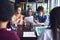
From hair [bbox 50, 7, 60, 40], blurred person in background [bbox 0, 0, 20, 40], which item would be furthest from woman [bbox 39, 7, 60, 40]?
blurred person in background [bbox 0, 0, 20, 40]

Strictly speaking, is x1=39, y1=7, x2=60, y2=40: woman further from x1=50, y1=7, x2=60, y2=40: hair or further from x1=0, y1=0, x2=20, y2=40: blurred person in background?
x1=0, y1=0, x2=20, y2=40: blurred person in background

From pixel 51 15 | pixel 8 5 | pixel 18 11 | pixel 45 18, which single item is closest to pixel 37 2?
pixel 45 18

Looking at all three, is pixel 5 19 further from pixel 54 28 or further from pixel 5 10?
pixel 54 28

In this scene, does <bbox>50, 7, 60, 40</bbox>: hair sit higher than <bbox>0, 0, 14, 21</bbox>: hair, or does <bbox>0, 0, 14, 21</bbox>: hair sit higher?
<bbox>0, 0, 14, 21</bbox>: hair

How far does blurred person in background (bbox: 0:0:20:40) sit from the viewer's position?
3.76ft

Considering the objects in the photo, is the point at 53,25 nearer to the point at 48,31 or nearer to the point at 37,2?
the point at 48,31

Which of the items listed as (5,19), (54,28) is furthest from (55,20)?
(5,19)

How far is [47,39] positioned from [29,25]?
81.9 inches

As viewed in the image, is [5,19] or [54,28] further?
[54,28]

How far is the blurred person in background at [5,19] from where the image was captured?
115 centimetres

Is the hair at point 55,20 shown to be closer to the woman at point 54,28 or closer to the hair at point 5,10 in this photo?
the woman at point 54,28

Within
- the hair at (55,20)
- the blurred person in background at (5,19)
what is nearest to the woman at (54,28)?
the hair at (55,20)

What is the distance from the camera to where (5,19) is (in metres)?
1.19

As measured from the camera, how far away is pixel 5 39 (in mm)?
1143
